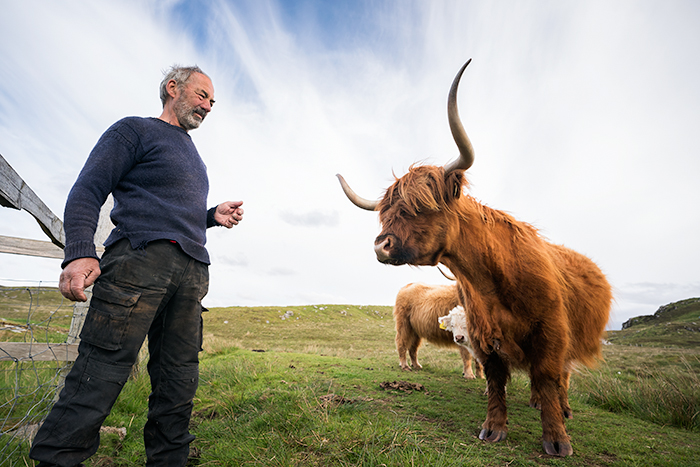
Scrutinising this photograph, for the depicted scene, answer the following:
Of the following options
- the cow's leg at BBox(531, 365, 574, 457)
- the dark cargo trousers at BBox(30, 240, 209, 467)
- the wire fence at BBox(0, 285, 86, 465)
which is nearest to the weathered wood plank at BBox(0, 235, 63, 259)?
the wire fence at BBox(0, 285, 86, 465)

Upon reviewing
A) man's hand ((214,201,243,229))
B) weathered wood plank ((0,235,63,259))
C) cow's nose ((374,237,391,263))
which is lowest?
weathered wood plank ((0,235,63,259))

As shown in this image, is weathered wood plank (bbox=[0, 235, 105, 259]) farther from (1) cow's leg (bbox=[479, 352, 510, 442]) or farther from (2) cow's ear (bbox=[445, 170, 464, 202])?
(1) cow's leg (bbox=[479, 352, 510, 442])

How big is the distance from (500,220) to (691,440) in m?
2.97

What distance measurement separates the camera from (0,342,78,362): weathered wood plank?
3131mm

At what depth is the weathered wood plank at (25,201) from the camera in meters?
2.53

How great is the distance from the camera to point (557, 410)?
3021 millimetres

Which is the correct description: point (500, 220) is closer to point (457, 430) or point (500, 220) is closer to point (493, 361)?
point (493, 361)

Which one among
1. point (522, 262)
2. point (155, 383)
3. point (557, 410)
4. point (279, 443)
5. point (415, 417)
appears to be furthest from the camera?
point (415, 417)

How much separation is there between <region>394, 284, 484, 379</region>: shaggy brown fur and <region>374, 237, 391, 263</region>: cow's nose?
13.8 ft

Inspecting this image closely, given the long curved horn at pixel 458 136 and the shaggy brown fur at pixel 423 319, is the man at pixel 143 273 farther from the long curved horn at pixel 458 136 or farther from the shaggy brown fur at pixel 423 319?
the shaggy brown fur at pixel 423 319

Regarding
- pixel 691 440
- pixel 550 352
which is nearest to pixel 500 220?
pixel 550 352

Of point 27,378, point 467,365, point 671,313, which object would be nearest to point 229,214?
point 27,378

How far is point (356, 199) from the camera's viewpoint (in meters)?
4.36

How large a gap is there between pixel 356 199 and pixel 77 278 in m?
3.06
